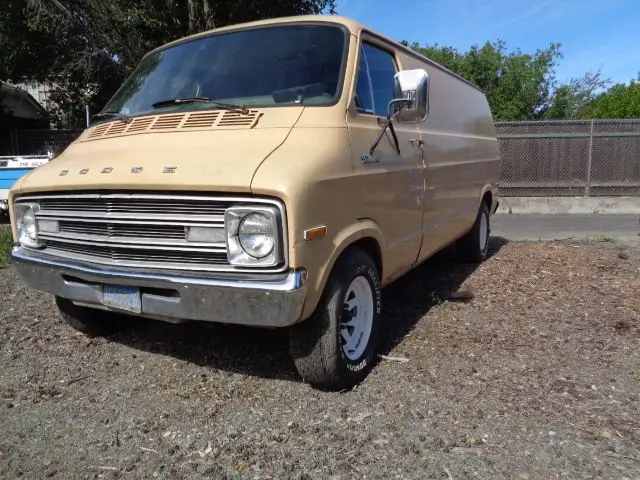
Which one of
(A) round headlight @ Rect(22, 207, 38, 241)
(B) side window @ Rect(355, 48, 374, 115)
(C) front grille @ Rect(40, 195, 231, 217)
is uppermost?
(B) side window @ Rect(355, 48, 374, 115)

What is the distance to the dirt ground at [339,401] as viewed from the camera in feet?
8.46

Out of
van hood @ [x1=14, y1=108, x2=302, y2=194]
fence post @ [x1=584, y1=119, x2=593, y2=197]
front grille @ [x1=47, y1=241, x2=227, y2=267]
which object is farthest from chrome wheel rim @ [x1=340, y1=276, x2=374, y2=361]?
fence post @ [x1=584, y1=119, x2=593, y2=197]

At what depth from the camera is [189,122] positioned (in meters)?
3.35

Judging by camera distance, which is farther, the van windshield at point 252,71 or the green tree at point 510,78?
the green tree at point 510,78

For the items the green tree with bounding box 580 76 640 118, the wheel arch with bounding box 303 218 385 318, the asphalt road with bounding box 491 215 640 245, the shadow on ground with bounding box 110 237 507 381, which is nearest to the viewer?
the wheel arch with bounding box 303 218 385 318

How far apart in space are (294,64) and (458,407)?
7.65 feet

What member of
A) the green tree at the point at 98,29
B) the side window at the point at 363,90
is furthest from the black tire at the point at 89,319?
the green tree at the point at 98,29

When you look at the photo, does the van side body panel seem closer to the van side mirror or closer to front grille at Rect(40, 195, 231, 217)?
the van side mirror

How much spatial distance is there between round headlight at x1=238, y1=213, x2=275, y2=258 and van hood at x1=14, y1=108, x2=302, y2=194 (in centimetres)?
16

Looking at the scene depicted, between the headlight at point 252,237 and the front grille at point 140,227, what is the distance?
4 centimetres

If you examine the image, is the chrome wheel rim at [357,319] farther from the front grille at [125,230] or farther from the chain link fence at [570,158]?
the chain link fence at [570,158]

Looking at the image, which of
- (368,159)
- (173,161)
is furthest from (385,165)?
(173,161)

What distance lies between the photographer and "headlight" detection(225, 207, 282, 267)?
2.62 meters

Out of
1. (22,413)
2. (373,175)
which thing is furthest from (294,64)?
(22,413)
